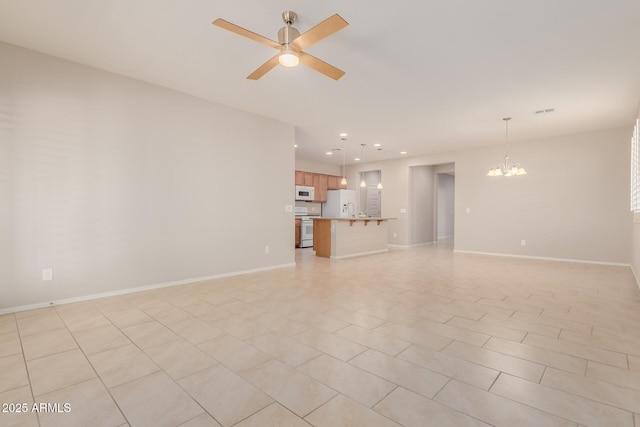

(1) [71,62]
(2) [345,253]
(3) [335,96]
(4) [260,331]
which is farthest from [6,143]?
(2) [345,253]

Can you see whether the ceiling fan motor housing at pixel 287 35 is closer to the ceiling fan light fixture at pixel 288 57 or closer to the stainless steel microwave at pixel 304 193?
the ceiling fan light fixture at pixel 288 57

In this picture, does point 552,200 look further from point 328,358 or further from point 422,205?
point 328,358

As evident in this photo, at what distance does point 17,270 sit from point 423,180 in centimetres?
921

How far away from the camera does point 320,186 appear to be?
917 centimetres

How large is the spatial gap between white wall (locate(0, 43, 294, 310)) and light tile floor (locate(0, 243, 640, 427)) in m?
0.48

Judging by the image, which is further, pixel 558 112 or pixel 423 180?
pixel 423 180

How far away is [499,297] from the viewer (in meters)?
3.64

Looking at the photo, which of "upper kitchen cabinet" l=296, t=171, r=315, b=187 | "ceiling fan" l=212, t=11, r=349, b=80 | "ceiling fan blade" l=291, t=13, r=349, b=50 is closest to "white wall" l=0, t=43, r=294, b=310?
"ceiling fan" l=212, t=11, r=349, b=80

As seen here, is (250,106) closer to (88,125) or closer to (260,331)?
(88,125)

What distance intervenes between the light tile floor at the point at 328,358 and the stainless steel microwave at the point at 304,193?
480 centimetres

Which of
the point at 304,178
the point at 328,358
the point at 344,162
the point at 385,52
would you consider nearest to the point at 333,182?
the point at 344,162

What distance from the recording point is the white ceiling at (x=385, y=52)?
2441 millimetres

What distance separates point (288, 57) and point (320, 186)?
677 centimetres

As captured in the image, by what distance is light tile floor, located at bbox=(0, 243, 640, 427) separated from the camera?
154cm
